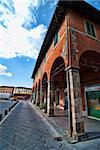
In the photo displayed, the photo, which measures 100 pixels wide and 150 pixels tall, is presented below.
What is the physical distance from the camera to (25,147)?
4621mm

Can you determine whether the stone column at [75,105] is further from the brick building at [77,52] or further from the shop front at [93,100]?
the shop front at [93,100]

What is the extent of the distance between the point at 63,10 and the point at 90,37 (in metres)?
2.66

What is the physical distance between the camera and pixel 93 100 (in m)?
10.6

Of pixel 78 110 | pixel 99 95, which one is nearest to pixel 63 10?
pixel 78 110

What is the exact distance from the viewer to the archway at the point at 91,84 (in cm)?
942

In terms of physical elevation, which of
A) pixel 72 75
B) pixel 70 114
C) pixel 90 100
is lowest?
pixel 70 114

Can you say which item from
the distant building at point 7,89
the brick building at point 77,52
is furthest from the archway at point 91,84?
the distant building at point 7,89

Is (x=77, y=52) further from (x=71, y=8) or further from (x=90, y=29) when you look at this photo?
(x=71, y=8)

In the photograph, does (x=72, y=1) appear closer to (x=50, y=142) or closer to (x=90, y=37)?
(x=90, y=37)

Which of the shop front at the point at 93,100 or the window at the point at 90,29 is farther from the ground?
the window at the point at 90,29

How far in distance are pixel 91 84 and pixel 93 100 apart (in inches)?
58.2

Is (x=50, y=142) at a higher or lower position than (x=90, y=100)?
lower

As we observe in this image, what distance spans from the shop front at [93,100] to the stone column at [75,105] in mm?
4578

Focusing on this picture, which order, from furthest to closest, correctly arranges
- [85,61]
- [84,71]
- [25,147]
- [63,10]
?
[84,71]
[85,61]
[63,10]
[25,147]
